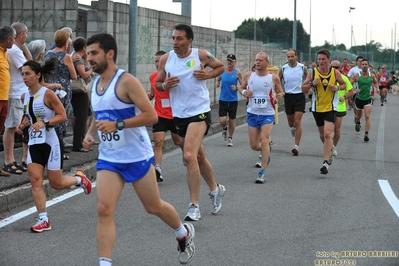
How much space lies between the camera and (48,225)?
26.6 feet

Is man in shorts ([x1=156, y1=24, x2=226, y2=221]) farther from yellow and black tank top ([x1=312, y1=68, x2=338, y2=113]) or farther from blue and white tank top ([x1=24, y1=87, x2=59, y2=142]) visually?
yellow and black tank top ([x1=312, y1=68, x2=338, y2=113])

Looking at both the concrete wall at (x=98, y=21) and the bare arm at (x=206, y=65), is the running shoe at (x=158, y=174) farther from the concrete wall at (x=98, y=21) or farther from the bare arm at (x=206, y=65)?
the concrete wall at (x=98, y=21)

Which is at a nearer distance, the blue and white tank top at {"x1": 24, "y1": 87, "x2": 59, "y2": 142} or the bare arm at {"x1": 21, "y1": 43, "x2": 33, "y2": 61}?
the blue and white tank top at {"x1": 24, "y1": 87, "x2": 59, "y2": 142}

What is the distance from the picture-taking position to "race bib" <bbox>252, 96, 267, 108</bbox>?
12.1 m

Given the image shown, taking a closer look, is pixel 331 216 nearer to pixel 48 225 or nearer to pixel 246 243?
pixel 246 243

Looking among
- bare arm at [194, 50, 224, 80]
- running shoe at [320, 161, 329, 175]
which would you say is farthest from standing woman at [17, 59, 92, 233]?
running shoe at [320, 161, 329, 175]

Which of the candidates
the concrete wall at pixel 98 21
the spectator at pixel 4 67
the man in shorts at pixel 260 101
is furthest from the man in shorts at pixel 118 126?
the concrete wall at pixel 98 21

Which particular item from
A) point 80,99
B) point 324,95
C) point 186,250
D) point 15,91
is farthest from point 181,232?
point 80,99

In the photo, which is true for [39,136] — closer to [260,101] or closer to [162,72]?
[162,72]

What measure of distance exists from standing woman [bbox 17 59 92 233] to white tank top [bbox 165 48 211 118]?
4.14 feet

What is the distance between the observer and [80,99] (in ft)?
44.0

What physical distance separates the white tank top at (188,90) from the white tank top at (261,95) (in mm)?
3350

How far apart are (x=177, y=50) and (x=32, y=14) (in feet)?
30.5

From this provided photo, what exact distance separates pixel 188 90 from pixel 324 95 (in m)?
4.51
